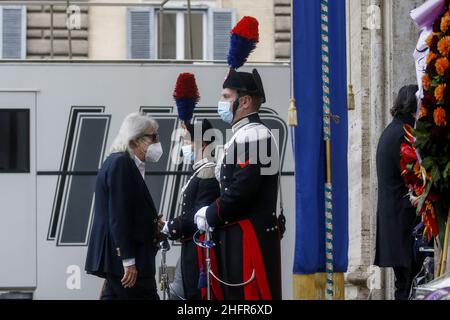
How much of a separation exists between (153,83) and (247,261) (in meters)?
5.65

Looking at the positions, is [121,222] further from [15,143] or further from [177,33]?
[177,33]

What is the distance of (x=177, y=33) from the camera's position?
56.8 ft

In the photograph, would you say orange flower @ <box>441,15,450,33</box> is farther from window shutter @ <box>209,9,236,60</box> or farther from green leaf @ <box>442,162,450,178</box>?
window shutter @ <box>209,9,236,60</box>

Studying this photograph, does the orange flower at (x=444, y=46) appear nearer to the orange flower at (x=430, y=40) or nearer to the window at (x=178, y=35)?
the orange flower at (x=430, y=40)

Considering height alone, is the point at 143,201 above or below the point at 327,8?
below

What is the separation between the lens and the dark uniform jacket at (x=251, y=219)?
379 inches

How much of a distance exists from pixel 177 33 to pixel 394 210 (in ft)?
25.0

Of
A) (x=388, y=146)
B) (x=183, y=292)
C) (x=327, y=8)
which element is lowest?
(x=183, y=292)

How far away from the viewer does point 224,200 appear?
9625 millimetres

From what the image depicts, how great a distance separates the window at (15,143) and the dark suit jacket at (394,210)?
5.63 m
